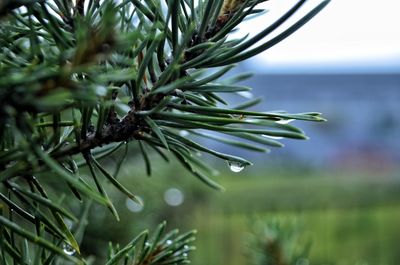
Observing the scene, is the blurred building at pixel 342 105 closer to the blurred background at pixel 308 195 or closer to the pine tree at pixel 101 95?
the blurred background at pixel 308 195

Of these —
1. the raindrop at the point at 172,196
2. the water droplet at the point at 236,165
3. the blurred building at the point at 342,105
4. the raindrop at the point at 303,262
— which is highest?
the blurred building at the point at 342,105

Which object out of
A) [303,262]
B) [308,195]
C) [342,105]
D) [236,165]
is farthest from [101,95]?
[342,105]

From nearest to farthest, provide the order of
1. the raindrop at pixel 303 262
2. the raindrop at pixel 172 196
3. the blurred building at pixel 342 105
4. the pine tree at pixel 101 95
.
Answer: the pine tree at pixel 101 95, the raindrop at pixel 303 262, the raindrop at pixel 172 196, the blurred building at pixel 342 105

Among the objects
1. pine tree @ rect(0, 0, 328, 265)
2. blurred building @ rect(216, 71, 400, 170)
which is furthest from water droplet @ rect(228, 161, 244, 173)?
blurred building @ rect(216, 71, 400, 170)

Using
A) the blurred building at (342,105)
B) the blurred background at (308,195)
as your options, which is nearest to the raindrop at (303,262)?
the blurred background at (308,195)

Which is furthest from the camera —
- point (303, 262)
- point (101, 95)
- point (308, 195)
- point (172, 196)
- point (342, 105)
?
point (342, 105)

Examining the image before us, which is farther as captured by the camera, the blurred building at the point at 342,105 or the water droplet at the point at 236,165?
the blurred building at the point at 342,105

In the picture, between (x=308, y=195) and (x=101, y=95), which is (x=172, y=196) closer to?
(x=101, y=95)

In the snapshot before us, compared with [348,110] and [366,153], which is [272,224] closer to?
[366,153]

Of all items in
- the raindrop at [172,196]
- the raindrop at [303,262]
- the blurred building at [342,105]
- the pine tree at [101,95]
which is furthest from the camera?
the blurred building at [342,105]
